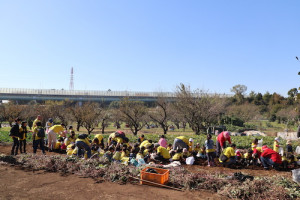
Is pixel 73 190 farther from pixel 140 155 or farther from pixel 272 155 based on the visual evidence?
pixel 272 155

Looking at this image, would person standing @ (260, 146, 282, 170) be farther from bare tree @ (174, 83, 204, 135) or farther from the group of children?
bare tree @ (174, 83, 204, 135)

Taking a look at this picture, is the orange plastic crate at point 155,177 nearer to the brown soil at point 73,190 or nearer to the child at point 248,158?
the brown soil at point 73,190

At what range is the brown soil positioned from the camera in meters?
5.81

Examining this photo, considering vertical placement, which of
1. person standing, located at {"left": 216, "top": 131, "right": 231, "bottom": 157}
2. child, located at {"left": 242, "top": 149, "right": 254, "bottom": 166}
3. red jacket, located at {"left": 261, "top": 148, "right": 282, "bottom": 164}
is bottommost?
child, located at {"left": 242, "top": 149, "right": 254, "bottom": 166}

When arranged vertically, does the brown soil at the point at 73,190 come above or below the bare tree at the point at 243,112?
below

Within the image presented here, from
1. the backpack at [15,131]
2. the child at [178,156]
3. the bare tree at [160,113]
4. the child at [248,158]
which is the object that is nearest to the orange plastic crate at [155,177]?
the child at [178,156]

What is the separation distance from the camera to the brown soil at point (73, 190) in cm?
581

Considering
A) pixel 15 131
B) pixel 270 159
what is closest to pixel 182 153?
pixel 270 159

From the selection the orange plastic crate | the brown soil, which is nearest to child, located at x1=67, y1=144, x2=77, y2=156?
the brown soil

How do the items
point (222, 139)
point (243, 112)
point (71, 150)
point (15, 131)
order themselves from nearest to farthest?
1. point (222, 139)
2. point (15, 131)
3. point (71, 150)
4. point (243, 112)

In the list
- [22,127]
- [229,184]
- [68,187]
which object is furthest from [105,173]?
[22,127]

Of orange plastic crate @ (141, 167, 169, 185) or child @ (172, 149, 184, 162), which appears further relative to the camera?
child @ (172, 149, 184, 162)

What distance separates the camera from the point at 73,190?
20.5 ft

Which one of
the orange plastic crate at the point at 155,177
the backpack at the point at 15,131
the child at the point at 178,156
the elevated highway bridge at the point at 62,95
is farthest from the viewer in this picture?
the elevated highway bridge at the point at 62,95
